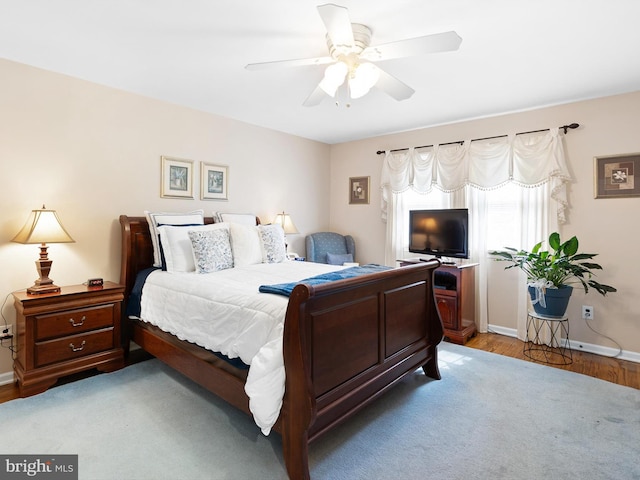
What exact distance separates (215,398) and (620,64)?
3.97 metres

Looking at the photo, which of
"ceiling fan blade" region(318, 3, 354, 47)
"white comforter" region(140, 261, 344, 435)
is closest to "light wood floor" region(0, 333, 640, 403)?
"white comforter" region(140, 261, 344, 435)

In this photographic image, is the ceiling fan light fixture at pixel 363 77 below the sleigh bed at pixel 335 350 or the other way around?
the other way around

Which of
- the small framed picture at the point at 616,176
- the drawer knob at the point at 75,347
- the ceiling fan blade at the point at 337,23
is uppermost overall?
the ceiling fan blade at the point at 337,23

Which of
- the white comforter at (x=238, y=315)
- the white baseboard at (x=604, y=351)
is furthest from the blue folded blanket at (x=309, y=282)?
the white baseboard at (x=604, y=351)

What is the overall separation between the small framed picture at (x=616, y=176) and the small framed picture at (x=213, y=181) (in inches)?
152

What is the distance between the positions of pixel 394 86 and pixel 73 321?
9.73ft

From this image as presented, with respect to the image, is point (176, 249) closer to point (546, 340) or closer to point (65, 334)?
point (65, 334)

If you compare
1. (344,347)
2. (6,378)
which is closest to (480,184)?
(344,347)

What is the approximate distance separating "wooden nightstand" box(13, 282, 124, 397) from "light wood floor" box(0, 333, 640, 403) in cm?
20

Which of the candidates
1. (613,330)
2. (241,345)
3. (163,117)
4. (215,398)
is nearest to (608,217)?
(613,330)

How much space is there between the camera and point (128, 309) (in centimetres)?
312

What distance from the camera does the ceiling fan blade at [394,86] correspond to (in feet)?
7.58

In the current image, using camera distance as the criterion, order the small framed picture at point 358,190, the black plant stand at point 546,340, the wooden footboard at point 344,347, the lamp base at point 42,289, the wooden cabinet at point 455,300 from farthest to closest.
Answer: the small framed picture at point 358,190 < the wooden cabinet at point 455,300 < the black plant stand at point 546,340 < the lamp base at point 42,289 < the wooden footboard at point 344,347

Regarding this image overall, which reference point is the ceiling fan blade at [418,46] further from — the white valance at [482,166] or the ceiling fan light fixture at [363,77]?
the white valance at [482,166]
